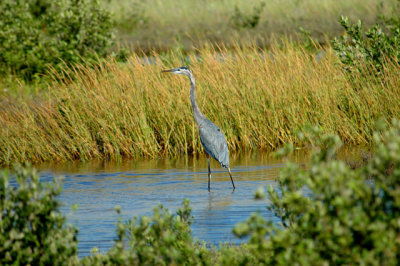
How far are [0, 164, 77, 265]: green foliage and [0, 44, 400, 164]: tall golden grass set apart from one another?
7.23 metres

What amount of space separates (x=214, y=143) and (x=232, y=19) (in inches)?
947

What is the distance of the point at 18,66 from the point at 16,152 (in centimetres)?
744

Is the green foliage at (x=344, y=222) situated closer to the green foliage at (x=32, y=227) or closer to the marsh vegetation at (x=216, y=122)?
the marsh vegetation at (x=216, y=122)

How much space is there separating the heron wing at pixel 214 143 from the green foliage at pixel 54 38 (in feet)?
26.4

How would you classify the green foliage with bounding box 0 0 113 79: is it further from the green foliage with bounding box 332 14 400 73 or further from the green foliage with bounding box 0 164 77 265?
the green foliage with bounding box 0 164 77 265

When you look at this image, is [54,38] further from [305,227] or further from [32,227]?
[305,227]

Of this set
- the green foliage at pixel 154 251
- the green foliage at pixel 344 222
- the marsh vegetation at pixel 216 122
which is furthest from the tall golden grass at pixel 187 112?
the green foliage at pixel 344 222

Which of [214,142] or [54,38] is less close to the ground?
[54,38]

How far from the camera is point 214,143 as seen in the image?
32.2 ft

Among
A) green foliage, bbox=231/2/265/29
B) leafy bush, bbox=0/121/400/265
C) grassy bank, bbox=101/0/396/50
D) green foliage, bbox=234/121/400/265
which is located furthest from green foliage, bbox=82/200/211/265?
green foliage, bbox=231/2/265/29

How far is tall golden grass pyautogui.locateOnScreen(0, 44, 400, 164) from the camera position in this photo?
38.7 feet

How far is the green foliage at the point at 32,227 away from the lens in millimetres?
4402

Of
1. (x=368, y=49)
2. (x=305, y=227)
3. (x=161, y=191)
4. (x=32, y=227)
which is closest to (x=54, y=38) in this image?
(x=368, y=49)

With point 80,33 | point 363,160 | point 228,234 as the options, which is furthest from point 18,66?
point 228,234
